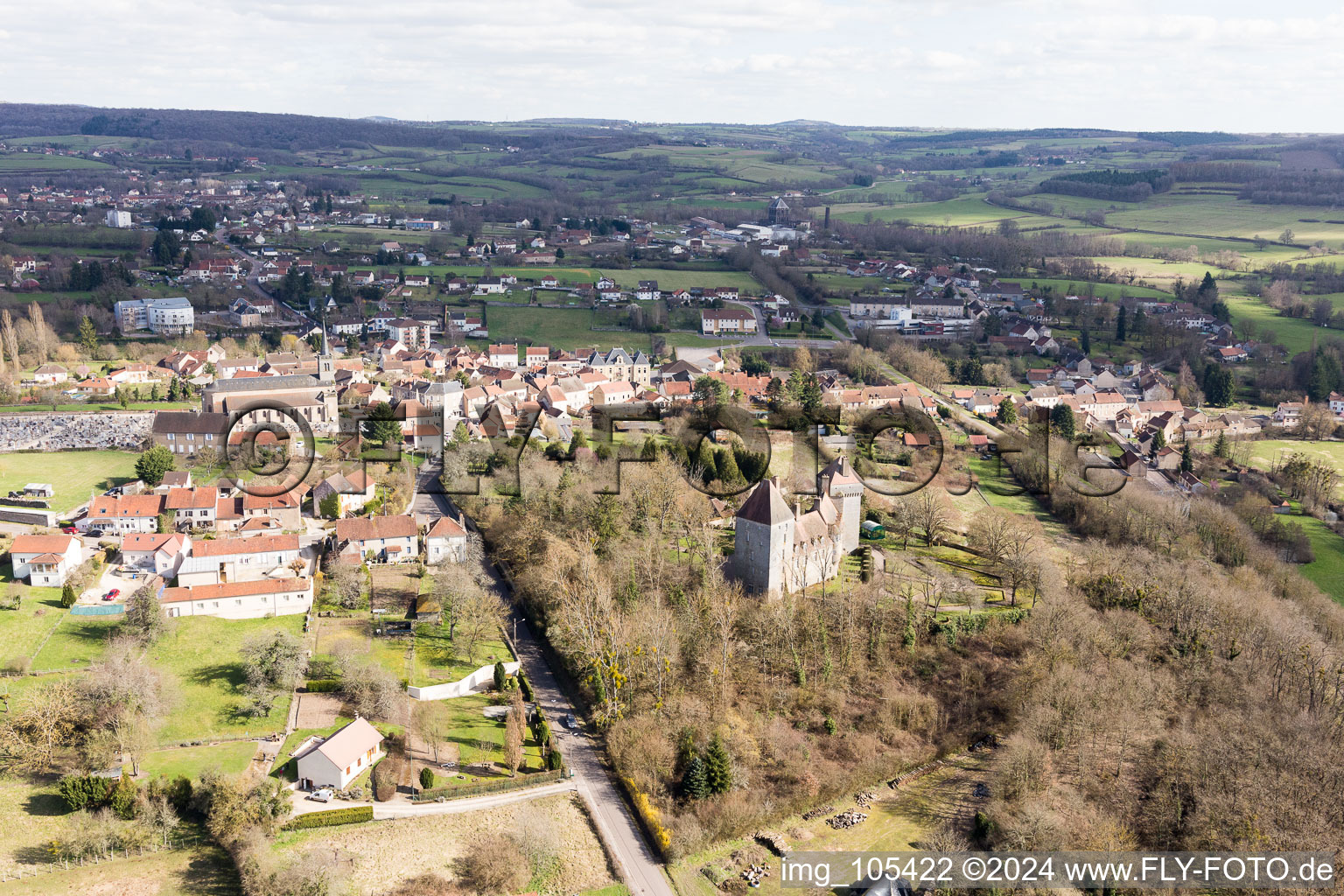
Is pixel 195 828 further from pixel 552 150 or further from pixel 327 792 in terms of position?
pixel 552 150

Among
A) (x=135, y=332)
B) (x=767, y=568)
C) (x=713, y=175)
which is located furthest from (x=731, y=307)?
(x=713, y=175)

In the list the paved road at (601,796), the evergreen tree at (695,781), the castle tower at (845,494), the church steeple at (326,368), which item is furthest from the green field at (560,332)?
the evergreen tree at (695,781)

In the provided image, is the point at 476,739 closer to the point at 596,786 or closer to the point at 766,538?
the point at 596,786

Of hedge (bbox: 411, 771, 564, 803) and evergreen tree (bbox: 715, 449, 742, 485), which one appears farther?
evergreen tree (bbox: 715, 449, 742, 485)

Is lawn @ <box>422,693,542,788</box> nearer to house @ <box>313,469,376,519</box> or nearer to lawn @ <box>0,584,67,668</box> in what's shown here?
lawn @ <box>0,584,67,668</box>

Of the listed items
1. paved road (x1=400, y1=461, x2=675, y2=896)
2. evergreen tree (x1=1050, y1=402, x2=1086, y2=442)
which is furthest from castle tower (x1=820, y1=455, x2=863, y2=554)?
evergreen tree (x1=1050, y1=402, x2=1086, y2=442)

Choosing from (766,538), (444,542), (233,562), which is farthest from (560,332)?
(766,538)
